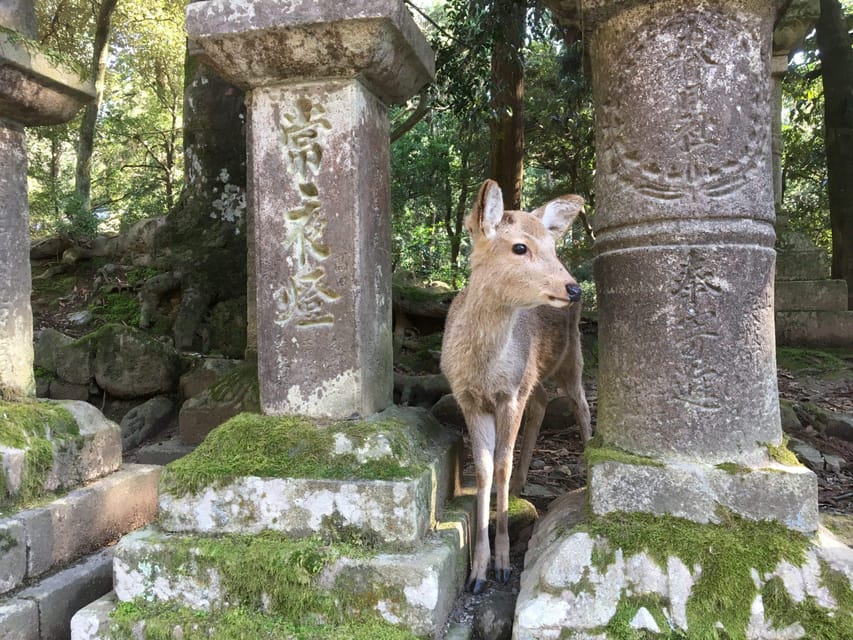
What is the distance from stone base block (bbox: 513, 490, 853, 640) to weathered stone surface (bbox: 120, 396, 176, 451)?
505cm

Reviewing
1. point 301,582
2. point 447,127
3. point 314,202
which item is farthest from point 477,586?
point 447,127

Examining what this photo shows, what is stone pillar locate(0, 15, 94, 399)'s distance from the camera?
3068mm

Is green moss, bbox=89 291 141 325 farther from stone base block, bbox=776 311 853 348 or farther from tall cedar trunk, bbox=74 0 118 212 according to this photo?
stone base block, bbox=776 311 853 348

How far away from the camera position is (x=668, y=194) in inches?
90.0

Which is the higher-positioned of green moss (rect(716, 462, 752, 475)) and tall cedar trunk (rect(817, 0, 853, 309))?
tall cedar trunk (rect(817, 0, 853, 309))

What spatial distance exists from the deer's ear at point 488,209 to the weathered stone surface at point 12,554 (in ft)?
7.58

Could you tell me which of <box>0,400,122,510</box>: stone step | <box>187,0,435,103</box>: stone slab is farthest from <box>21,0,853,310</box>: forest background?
<box>0,400,122,510</box>: stone step

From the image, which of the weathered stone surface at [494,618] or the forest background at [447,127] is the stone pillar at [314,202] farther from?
the forest background at [447,127]

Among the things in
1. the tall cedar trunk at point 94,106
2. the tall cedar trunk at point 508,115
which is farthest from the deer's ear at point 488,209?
the tall cedar trunk at point 94,106

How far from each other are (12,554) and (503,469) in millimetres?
2077

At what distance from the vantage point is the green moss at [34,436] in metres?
2.79

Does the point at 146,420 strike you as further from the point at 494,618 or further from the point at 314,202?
the point at 494,618

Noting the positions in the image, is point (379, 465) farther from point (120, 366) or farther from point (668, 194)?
point (120, 366)

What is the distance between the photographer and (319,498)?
2.33 metres
